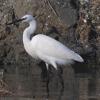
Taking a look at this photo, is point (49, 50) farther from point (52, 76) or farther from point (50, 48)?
point (52, 76)

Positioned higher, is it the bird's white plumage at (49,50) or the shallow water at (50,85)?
the bird's white plumage at (49,50)

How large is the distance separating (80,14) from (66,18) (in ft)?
2.65

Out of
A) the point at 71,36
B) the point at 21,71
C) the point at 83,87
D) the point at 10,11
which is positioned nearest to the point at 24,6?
the point at 10,11

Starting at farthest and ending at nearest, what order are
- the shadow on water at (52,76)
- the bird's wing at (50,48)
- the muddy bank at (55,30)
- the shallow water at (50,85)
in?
the muddy bank at (55,30) < the bird's wing at (50,48) < the shadow on water at (52,76) < the shallow water at (50,85)

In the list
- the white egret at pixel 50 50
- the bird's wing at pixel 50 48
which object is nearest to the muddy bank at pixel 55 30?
the white egret at pixel 50 50

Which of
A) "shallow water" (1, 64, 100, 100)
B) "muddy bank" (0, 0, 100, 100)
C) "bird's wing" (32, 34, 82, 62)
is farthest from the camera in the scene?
"muddy bank" (0, 0, 100, 100)

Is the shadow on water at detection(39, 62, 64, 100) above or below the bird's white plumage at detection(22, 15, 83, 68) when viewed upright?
below

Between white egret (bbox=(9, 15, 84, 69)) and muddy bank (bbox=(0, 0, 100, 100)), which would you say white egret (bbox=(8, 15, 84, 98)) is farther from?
muddy bank (bbox=(0, 0, 100, 100))

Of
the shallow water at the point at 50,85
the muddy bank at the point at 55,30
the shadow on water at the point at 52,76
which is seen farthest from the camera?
the muddy bank at the point at 55,30

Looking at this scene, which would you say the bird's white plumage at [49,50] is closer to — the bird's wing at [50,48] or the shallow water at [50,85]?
the bird's wing at [50,48]

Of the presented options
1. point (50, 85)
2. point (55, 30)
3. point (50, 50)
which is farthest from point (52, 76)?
point (55, 30)

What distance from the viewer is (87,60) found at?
19547 millimetres

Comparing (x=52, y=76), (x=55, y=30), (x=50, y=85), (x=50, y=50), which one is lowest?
(x=50, y=85)

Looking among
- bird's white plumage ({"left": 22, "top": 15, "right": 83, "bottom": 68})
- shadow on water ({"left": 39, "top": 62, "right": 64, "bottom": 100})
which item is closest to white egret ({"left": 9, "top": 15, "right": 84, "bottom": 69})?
bird's white plumage ({"left": 22, "top": 15, "right": 83, "bottom": 68})
